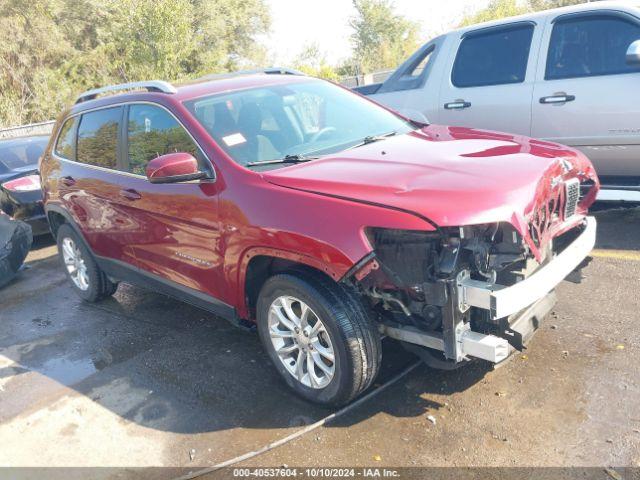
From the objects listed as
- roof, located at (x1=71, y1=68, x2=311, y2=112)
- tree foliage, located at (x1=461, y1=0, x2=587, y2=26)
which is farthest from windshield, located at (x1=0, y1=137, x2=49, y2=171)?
tree foliage, located at (x1=461, y1=0, x2=587, y2=26)

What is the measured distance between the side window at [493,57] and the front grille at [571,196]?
287 cm

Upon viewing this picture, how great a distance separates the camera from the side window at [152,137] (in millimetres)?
3939

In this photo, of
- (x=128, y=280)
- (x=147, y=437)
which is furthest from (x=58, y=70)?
(x=147, y=437)

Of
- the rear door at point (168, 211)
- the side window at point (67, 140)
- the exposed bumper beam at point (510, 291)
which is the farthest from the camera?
the side window at point (67, 140)

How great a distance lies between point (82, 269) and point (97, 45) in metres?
26.9

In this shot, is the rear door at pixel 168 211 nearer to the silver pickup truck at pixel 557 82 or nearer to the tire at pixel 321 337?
the tire at pixel 321 337

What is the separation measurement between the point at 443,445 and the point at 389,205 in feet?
4.07

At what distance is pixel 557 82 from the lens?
5734 mm

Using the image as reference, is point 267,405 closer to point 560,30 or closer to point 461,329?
point 461,329

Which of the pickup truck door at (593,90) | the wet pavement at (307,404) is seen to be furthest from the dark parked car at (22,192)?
the pickup truck door at (593,90)

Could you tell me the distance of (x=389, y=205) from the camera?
2.84m

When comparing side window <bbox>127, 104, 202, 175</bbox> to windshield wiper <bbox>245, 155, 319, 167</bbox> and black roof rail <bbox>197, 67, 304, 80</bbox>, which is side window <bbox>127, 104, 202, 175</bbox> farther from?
black roof rail <bbox>197, 67, 304, 80</bbox>

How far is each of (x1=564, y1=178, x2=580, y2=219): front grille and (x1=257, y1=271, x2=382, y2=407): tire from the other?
134cm

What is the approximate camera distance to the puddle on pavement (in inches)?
166
